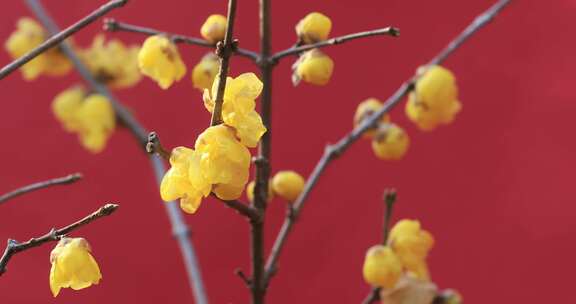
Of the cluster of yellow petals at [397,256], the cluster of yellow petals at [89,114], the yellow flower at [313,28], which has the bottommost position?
the cluster of yellow petals at [397,256]

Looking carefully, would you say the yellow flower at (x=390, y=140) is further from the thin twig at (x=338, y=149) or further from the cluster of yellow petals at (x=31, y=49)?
the cluster of yellow petals at (x=31, y=49)

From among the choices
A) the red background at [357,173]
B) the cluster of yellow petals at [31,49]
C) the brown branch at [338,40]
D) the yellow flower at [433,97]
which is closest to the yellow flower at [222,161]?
the brown branch at [338,40]

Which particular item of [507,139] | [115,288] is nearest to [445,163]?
[507,139]

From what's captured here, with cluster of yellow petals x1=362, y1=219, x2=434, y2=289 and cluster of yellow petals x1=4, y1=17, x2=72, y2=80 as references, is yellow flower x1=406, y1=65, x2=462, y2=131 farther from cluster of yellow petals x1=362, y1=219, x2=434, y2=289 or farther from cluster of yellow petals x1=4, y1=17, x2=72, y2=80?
cluster of yellow petals x1=4, y1=17, x2=72, y2=80

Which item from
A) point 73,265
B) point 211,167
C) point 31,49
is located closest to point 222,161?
point 211,167

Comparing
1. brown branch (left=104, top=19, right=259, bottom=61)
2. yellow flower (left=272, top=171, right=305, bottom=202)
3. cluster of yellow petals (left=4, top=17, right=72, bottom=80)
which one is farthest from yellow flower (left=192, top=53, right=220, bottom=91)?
cluster of yellow petals (left=4, top=17, right=72, bottom=80)
